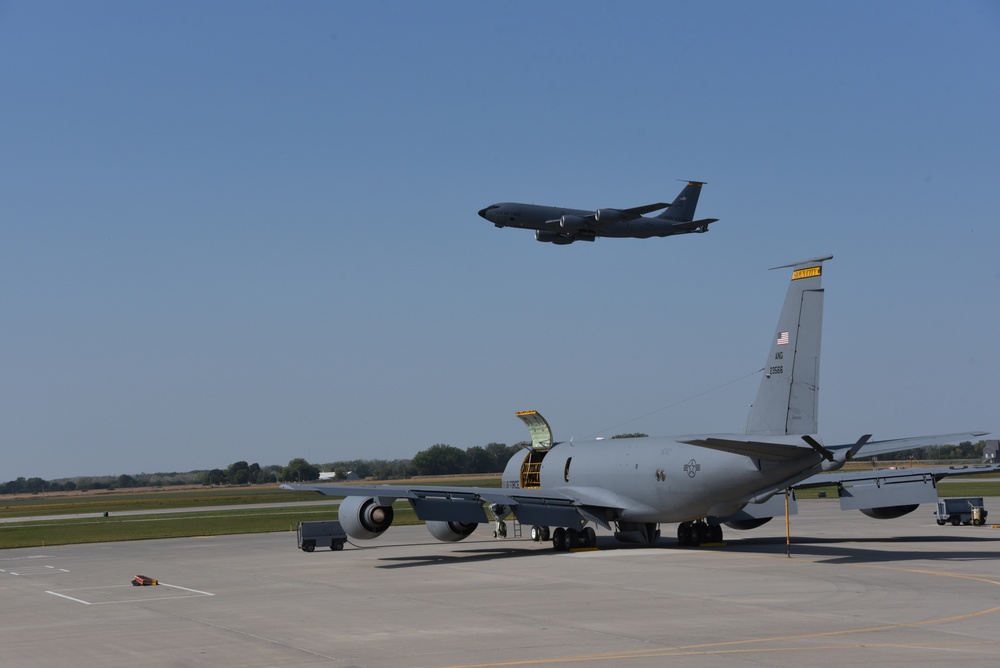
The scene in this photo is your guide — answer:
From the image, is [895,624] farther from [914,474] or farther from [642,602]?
[914,474]

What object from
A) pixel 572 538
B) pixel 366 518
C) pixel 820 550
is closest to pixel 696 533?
pixel 572 538

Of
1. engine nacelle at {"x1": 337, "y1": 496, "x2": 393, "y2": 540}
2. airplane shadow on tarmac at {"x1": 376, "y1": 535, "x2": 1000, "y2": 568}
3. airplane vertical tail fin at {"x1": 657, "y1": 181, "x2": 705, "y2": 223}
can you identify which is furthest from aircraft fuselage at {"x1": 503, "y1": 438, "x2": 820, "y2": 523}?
airplane vertical tail fin at {"x1": 657, "y1": 181, "x2": 705, "y2": 223}

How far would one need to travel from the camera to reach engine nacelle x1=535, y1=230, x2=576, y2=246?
204 feet

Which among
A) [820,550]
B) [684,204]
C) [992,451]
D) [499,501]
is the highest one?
[684,204]

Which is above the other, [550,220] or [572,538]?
[550,220]

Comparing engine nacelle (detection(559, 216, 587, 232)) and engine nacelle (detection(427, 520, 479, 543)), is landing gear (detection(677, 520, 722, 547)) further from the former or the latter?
engine nacelle (detection(559, 216, 587, 232))

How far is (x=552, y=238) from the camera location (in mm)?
62406

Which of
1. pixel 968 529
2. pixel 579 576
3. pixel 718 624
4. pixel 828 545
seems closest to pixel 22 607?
pixel 579 576

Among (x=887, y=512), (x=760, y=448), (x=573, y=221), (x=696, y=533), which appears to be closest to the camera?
(x=760, y=448)

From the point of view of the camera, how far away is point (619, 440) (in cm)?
3816

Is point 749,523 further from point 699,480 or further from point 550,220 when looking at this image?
point 550,220

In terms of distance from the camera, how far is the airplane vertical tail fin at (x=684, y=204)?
2859 inches

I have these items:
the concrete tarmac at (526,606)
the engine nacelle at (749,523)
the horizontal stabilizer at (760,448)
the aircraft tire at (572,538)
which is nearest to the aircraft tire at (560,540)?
the aircraft tire at (572,538)

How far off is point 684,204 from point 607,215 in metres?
13.6
